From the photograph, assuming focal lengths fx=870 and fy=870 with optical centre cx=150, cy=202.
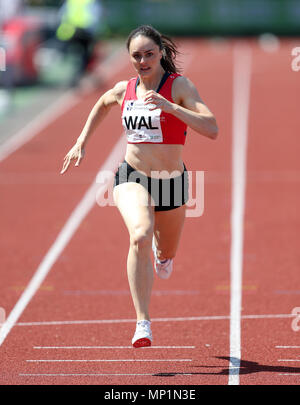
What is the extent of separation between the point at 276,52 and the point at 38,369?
1064 inches

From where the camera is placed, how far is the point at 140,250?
18.0 feet

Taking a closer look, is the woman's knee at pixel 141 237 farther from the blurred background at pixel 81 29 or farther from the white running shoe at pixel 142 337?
the blurred background at pixel 81 29

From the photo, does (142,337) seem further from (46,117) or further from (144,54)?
(46,117)

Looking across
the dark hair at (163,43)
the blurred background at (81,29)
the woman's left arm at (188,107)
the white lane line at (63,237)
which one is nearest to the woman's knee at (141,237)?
the woman's left arm at (188,107)

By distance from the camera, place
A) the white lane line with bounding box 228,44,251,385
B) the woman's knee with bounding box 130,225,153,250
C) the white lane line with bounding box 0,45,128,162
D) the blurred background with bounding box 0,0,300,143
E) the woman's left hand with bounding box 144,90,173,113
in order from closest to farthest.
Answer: the woman's left hand with bounding box 144,90,173,113, the woman's knee with bounding box 130,225,153,250, the white lane line with bounding box 228,44,251,385, the white lane line with bounding box 0,45,128,162, the blurred background with bounding box 0,0,300,143

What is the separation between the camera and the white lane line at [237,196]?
6.38 m

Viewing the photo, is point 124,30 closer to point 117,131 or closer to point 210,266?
point 117,131

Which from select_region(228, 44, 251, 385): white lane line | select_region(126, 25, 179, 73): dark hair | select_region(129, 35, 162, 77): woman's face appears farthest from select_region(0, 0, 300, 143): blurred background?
select_region(129, 35, 162, 77): woman's face

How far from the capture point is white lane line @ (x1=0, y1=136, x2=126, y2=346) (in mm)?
7141

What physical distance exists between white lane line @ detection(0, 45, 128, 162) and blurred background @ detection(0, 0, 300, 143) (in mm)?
308

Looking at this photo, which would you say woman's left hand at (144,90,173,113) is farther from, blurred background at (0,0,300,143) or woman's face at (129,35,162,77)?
blurred background at (0,0,300,143)

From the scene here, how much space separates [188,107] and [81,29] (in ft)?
52.5

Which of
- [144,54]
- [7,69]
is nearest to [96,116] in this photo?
[144,54]
